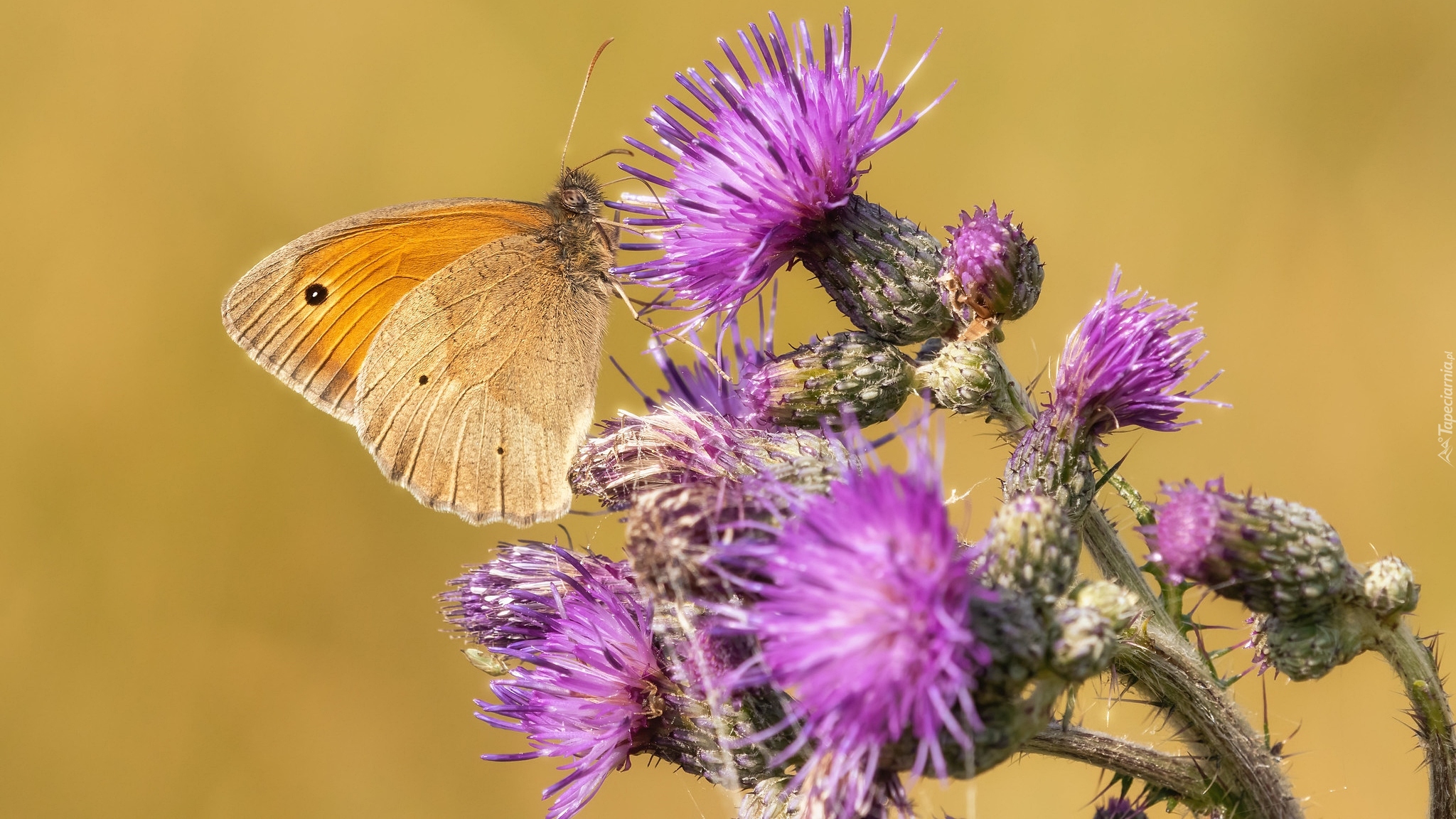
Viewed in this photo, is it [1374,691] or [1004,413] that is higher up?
[1374,691]

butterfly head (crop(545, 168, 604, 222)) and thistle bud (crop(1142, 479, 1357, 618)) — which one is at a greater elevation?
butterfly head (crop(545, 168, 604, 222))

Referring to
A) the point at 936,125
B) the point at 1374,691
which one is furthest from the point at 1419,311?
the point at 936,125

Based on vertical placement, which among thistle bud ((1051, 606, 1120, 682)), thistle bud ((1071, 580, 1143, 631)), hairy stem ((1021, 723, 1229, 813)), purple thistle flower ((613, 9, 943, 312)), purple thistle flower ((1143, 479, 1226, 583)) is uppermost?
purple thistle flower ((613, 9, 943, 312))

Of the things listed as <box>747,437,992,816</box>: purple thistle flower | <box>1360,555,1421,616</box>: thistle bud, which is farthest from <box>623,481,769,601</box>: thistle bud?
<box>1360,555,1421,616</box>: thistle bud

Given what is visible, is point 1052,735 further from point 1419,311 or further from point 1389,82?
point 1389,82

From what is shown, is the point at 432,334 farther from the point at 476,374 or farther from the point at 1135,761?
the point at 1135,761

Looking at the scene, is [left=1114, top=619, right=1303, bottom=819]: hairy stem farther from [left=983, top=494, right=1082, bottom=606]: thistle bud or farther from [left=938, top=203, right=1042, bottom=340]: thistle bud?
[left=938, top=203, right=1042, bottom=340]: thistle bud

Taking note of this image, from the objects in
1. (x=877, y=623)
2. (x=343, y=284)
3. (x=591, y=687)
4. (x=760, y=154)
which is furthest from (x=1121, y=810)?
(x=343, y=284)

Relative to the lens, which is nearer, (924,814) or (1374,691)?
(924,814)
